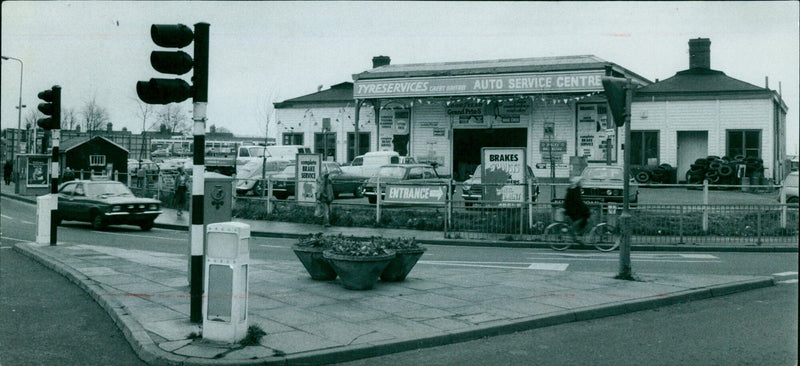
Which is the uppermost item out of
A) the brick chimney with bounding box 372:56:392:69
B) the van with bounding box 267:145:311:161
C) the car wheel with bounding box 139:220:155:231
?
the brick chimney with bounding box 372:56:392:69

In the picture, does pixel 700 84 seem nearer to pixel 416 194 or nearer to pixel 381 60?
pixel 381 60

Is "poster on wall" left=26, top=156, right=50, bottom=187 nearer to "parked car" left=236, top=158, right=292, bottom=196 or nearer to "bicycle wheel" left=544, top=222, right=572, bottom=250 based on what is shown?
"parked car" left=236, top=158, right=292, bottom=196

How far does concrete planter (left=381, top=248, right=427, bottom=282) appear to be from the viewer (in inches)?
421

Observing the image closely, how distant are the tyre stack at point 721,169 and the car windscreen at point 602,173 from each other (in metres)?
11.3

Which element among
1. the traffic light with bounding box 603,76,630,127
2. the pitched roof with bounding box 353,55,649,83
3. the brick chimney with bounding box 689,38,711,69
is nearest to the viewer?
the traffic light with bounding box 603,76,630,127

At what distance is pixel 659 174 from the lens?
1433 inches

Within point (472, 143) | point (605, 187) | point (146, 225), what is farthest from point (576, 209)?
point (472, 143)

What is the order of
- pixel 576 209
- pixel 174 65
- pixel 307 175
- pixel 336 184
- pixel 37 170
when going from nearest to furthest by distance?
pixel 174 65 < pixel 576 209 < pixel 307 175 < pixel 336 184 < pixel 37 170

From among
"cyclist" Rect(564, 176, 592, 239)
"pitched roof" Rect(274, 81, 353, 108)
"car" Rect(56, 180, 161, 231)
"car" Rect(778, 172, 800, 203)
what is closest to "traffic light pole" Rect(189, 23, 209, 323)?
"cyclist" Rect(564, 176, 592, 239)

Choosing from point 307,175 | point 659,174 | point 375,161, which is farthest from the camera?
point 659,174

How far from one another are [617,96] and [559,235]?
21.0 feet

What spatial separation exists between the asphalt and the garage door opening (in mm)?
27473

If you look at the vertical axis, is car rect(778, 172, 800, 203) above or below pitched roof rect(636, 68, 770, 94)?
below

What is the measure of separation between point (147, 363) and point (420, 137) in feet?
116
